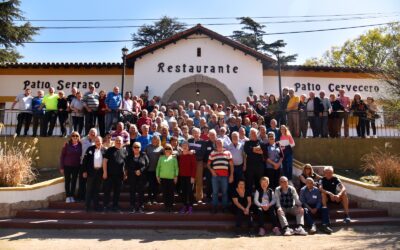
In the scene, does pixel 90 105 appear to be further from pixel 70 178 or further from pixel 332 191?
pixel 332 191

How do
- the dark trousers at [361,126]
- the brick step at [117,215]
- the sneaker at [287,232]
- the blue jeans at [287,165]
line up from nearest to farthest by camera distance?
the sneaker at [287,232]
the brick step at [117,215]
the blue jeans at [287,165]
the dark trousers at [361,126]

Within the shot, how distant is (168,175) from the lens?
7.16 metres

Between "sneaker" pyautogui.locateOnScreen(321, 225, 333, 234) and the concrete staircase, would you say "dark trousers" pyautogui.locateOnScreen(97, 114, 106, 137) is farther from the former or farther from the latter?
"sneaker" pyautogui.locateOnScreen(321, 225, 333, 234)

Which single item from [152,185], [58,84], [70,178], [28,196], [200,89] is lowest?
[28,196]

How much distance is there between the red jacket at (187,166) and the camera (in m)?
7.27

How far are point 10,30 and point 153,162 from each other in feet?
40.4

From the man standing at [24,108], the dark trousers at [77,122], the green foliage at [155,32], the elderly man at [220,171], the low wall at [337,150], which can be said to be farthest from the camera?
the green foliage at [155,32]

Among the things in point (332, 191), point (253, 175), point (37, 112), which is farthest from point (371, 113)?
point (37, 112)

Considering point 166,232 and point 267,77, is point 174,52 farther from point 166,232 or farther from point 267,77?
point 166,232

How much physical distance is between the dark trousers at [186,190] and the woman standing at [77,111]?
15.9 ft

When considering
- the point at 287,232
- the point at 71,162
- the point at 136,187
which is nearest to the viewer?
the point at 287,232

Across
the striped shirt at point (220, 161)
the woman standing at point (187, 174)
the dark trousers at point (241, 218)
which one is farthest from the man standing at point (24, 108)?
the dark trousers at point (241, 218)

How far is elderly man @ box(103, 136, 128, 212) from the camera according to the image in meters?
7.16

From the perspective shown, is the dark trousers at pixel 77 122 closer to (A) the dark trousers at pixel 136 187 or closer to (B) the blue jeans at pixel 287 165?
(A) the dark trousers at pixel 136 187
